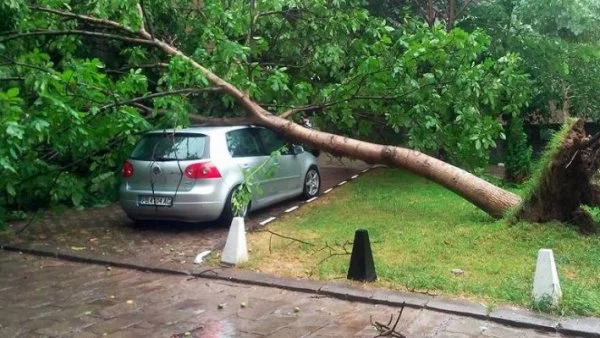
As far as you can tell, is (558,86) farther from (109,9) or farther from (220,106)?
(109,9)

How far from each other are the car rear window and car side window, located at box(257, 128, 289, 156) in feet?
4.86

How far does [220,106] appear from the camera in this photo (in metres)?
12.0

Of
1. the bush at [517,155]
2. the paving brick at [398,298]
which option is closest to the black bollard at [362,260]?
the paving brick at [398,298]

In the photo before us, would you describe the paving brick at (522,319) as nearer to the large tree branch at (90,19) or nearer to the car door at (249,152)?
the car door at (249,152)

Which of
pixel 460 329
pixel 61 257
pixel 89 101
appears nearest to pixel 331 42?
pixel 89 101

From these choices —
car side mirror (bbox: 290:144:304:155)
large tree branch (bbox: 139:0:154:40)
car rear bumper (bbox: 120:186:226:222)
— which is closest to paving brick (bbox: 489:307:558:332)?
car rear bumper (bbox: 120:186:226:222)

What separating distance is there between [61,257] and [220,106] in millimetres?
4365

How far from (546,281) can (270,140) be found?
5952mm

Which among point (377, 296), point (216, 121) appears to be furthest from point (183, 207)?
point (377, 296)

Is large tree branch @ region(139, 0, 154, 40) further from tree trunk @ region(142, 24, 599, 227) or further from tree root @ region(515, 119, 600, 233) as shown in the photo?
tree root @ region(515, 119, 600, 233)

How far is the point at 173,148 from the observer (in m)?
9.74

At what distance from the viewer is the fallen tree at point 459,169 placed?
8.38 meters

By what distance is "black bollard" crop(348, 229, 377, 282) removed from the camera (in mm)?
7070

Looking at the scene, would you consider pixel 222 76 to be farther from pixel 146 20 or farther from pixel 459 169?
pixel 459 169
